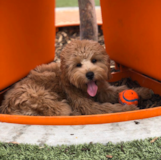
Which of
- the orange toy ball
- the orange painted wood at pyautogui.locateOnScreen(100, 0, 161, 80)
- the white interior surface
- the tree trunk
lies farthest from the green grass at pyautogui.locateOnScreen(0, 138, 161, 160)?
the tree trunk

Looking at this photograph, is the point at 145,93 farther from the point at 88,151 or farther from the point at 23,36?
the point at 23,36

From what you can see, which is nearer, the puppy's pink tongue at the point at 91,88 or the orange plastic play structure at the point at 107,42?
the orange plastic play structure at the point at 107,42

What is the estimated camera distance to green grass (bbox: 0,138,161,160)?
1.81 meters

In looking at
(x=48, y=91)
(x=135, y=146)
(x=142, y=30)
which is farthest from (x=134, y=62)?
(x=135, y=146)

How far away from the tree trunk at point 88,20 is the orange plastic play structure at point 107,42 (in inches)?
21.8

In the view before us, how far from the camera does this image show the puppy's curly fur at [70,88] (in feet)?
8.45

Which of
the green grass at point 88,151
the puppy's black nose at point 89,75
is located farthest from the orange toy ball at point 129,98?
the green grass at point 88,151

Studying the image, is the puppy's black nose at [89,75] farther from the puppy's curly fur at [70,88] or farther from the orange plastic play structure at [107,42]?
the orange plastic play structure at [107,42]

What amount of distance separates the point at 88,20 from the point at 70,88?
193cm

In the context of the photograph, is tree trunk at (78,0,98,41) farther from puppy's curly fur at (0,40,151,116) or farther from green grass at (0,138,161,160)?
green grass at (0,138,161,160)

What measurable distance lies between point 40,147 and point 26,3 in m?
2.14

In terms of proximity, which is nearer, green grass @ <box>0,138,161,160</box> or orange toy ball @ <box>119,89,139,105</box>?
green grass @ <box>0,138,161,160</box>

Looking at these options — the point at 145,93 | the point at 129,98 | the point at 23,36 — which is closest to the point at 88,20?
the point at 23,36

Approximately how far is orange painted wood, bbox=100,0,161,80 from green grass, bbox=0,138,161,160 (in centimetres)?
114
